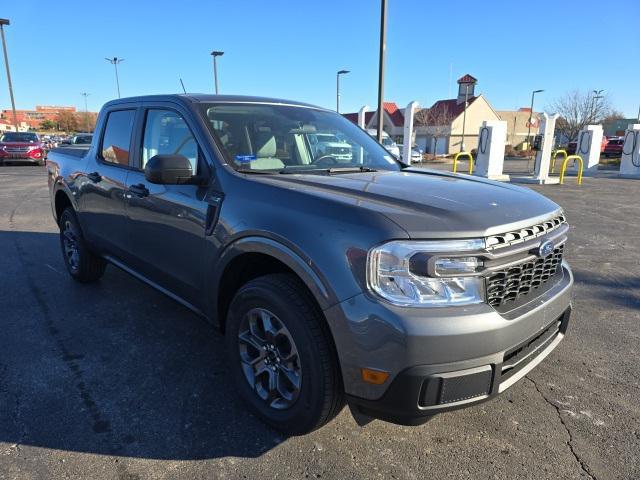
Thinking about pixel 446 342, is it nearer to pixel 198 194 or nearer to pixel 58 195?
pixel 198 194

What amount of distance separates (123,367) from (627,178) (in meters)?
Result: 22.7

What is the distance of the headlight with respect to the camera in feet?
6.38

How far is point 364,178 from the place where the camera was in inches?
114

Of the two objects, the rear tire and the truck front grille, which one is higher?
the truck front grille

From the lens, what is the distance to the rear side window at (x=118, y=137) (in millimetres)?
3824

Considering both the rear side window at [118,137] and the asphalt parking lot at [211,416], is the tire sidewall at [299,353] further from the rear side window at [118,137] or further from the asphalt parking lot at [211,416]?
the rear side window at [118,137]

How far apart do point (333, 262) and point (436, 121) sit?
55268 mm

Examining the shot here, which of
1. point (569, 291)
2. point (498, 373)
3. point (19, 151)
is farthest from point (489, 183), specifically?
point (19, 151)

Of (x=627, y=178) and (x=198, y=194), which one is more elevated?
(x=198, y=194)

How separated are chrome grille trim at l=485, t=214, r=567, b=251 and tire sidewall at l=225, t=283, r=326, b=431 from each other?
94 cm

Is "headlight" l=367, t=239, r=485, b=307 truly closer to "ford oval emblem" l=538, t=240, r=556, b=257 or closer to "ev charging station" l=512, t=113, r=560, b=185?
"ford oval emblem" l=538, t=240, r=556, b=257

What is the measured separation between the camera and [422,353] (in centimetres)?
189

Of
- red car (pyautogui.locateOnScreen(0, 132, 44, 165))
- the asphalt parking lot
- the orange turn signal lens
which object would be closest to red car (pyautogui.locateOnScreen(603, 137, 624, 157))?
the asphalt parking lot

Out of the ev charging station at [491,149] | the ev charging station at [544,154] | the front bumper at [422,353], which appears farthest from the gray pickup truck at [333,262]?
the ev charging station at [491,149]
